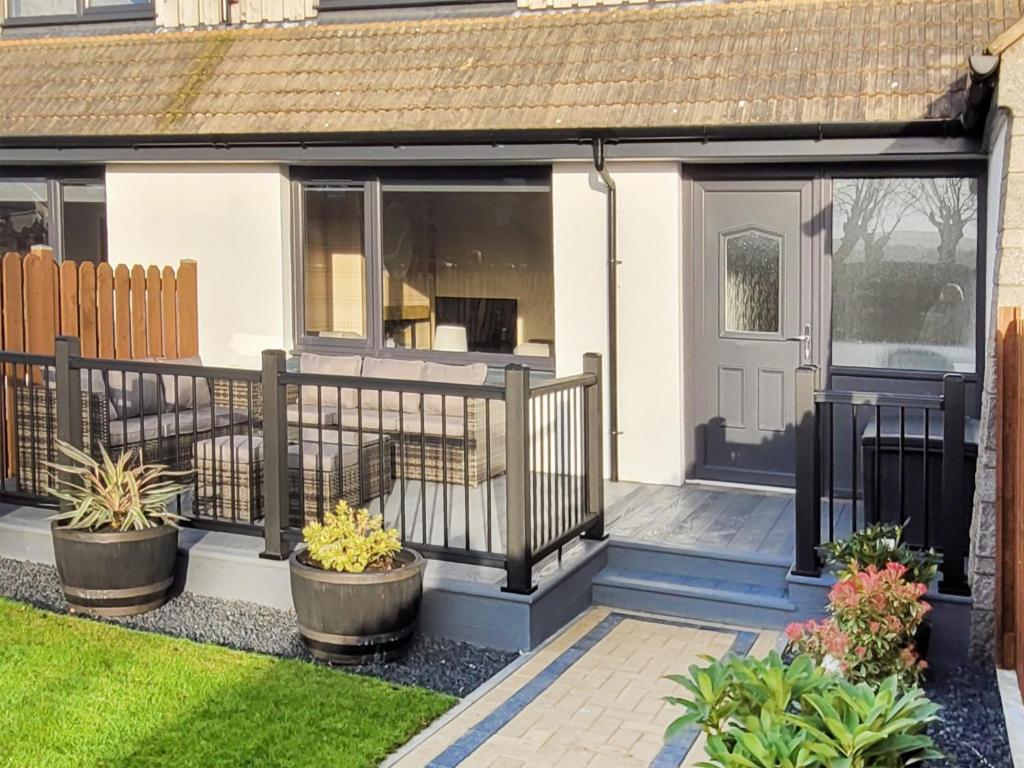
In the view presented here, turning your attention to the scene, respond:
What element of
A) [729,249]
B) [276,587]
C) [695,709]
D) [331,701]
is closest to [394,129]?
[729,249]

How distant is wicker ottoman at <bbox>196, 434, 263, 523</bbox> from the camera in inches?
295

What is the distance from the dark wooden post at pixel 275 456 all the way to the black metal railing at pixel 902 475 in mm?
2828

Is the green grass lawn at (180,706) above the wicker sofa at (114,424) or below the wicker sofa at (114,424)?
below

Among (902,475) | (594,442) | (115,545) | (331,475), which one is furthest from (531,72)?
(115,545)

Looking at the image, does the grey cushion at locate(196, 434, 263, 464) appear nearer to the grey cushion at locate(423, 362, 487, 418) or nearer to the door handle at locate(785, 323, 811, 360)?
Answer: the grey cushion at locate(423, 362, 487, 418)

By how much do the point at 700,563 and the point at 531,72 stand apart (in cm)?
409

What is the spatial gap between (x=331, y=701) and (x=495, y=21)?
625 centimetres

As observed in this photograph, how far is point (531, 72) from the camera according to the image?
29.9 ft

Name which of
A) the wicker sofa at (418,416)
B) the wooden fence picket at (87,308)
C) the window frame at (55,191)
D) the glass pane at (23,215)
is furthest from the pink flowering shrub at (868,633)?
the glass pane at (23,215)

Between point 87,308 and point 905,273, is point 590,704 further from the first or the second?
point 87,308

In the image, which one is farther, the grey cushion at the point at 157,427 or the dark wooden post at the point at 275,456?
the grey cushion at the point at 157,427

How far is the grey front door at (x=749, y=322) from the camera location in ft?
28.2

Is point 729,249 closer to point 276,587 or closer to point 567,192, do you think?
point 567,192

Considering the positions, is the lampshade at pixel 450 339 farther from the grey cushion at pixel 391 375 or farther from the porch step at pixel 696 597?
the porch step at pixel 696 597
